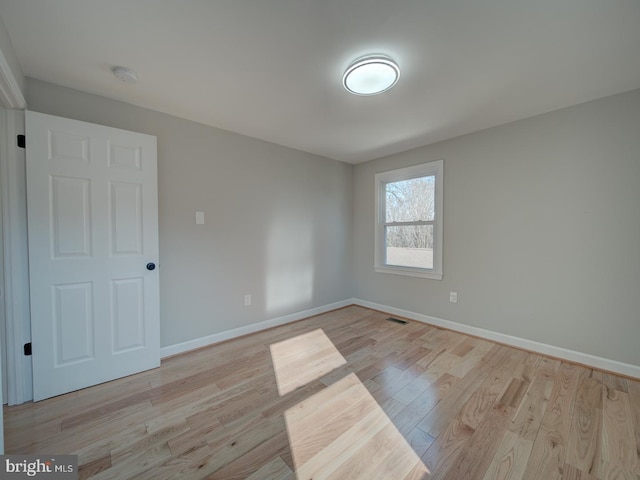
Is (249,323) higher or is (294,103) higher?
(294,103)

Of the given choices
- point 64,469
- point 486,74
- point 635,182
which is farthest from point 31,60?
point 635,182

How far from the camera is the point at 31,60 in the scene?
1.72 m

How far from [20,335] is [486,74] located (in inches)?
153

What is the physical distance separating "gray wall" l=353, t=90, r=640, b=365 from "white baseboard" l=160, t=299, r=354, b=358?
63.2 inches

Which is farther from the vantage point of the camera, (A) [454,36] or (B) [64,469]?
(A) [454,36]

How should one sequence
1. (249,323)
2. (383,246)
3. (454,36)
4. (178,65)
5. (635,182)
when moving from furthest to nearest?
(383,246), (249,323), (635,182), (178,65), (454,36)

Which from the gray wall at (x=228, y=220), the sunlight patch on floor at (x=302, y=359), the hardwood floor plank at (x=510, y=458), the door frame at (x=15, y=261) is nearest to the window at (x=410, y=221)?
the gray wall at (x=228, y=220)

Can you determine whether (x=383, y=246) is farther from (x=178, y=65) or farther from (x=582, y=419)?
(x=178, y=65)

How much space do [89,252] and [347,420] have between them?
7.62 feet

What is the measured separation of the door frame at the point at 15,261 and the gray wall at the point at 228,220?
1.18 feet

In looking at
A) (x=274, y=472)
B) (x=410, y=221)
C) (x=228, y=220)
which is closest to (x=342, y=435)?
(x=274, y=472)

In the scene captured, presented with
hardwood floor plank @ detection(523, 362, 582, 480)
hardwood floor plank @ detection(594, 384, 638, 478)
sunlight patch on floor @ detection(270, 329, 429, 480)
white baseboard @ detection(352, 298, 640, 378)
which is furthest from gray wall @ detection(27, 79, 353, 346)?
hardwood floor plank @ detection(594, 384, 638, 478)

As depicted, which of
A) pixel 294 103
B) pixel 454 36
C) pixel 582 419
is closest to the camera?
pixel 454 36

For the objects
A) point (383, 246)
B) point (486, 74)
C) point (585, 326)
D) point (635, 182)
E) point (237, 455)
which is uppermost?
point (486, 74)
